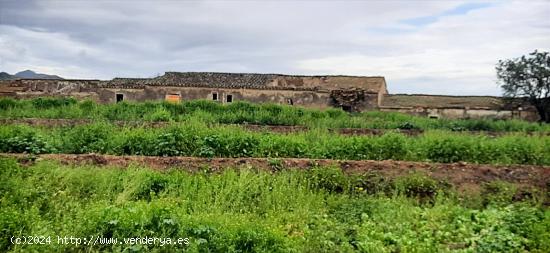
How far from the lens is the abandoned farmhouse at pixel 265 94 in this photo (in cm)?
3077

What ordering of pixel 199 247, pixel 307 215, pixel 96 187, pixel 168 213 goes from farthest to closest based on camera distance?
pixel 96 187
pixel 307 215
pixel 168 213
pixel 199 247

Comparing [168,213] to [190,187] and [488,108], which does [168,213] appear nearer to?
[190,187]

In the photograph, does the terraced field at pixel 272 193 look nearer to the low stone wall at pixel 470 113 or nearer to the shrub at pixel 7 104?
the shrub at pixel 7 104

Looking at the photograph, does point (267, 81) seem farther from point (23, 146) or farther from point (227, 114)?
point (23, 146)

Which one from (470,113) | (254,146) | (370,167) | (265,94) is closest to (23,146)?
(254,146)

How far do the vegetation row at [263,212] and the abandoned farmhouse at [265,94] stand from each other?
22.0 m

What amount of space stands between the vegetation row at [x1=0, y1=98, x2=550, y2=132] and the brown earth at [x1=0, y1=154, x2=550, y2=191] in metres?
9.65

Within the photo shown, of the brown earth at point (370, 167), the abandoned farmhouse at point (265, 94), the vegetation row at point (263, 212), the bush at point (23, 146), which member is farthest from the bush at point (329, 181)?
the abandoned farmhouse at point (265, 94)

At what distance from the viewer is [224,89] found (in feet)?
103

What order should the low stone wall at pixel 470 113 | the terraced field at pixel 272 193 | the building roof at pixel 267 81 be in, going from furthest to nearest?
the building roof at pixel 267 81 → the low stone wall at pixel 470 113 → the terraced field at pixel 272 193

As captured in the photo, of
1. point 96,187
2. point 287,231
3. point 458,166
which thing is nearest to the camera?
point 287,231

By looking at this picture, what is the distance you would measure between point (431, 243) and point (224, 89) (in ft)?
85.7

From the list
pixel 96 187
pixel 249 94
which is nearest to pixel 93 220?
pixel 96 187

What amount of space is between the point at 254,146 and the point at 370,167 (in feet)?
10.1
